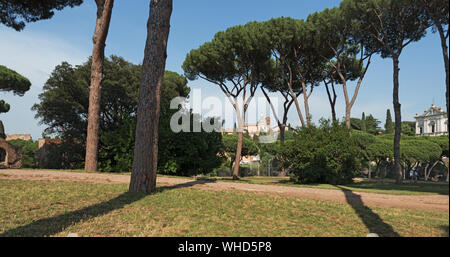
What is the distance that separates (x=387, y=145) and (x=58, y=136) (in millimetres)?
33070

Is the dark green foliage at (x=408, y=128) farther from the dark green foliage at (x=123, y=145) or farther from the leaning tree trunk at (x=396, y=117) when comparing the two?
the dark green foliage at (x=123, y=145)

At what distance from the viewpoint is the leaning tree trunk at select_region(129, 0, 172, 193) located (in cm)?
711

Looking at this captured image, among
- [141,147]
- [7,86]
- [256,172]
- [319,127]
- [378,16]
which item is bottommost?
[256,172]

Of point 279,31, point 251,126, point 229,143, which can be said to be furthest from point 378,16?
point 251,126

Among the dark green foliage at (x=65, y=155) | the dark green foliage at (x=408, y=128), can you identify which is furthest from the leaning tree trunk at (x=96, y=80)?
the dark green foliage at (x=408, y=128)

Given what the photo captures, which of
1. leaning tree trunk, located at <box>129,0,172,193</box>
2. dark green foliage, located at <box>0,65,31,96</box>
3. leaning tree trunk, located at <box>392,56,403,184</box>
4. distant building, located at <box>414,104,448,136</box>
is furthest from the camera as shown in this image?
dark green foliage, located at <box>0,65,31,96</box>

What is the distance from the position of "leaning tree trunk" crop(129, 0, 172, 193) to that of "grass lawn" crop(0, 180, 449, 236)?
81cm

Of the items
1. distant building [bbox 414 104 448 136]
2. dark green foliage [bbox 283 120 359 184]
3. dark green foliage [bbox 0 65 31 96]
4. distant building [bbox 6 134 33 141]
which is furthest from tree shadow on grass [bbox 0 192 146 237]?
distant building [bbox 6 134 33 141]

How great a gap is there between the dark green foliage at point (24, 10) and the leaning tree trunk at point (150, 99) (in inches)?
418

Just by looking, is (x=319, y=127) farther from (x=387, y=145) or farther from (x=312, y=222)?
(x=387, y=145)

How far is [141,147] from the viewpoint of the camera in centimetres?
712

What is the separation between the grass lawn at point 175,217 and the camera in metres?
3.58

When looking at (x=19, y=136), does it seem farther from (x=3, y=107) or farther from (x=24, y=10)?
(x=24, y=10)

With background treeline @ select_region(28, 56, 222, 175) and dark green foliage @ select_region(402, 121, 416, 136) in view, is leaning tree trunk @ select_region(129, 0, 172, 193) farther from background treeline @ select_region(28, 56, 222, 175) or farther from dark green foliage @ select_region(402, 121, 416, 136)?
dark green foliage @ select_region(402, 121, 416, 136)
